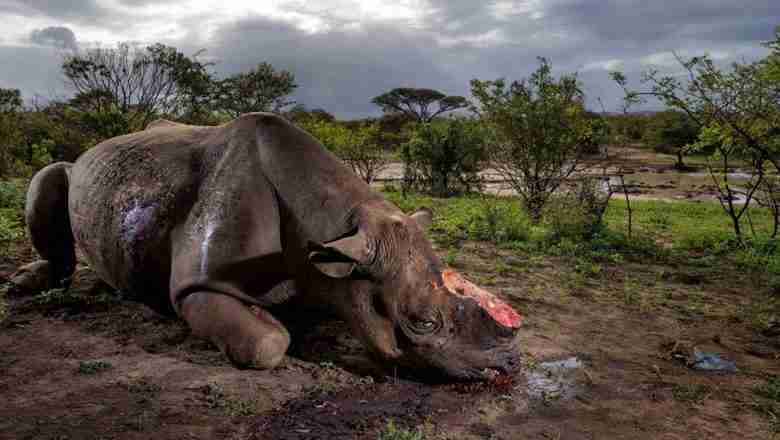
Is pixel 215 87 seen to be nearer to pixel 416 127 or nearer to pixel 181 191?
pixel 416 127

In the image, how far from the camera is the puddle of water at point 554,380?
13.5 feet

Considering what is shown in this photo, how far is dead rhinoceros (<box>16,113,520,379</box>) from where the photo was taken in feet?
10.3

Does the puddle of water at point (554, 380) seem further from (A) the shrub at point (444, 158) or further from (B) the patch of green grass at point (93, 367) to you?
(A) the shrub at point (444, 158)

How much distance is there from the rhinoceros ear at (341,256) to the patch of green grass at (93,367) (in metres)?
1.95

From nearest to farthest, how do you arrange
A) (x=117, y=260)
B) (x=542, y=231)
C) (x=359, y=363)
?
(x=359, y=363) → (x=117, y=260) → (x=542, y=231)

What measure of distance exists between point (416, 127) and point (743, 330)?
49.0 ft

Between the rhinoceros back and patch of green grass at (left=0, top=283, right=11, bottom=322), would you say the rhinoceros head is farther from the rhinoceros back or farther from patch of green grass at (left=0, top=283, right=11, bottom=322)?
patch of green grass at (left=0, top=283, right=11, bottom=322)

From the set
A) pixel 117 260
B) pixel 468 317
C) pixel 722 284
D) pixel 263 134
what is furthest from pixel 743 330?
pixel 117 260

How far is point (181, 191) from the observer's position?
4109 millimetres

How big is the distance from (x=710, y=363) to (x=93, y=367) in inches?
188

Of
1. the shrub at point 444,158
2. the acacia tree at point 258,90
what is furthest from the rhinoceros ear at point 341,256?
the acacia tree at point 258,90

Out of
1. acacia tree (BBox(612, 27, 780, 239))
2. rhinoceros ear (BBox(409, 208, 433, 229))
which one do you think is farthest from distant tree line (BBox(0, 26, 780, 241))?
rhinoceros ear (BBox(409, 208, 433, 229))

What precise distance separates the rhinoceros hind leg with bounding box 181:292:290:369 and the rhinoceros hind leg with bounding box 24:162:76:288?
8.11ft

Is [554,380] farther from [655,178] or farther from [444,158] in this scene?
[655,178]
